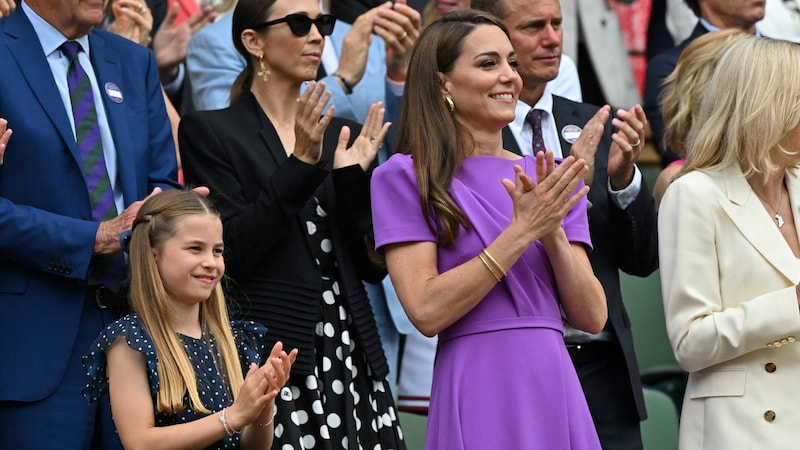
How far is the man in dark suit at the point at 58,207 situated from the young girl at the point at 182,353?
0.95 ft

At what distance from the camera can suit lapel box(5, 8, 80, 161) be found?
15.0ft

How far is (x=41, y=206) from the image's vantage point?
14.9ft

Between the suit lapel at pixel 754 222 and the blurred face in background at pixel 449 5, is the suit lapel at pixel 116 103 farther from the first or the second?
the suit lapel at pixel 754 222

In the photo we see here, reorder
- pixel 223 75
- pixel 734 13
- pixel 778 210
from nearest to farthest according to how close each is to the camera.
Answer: pixel 778 210 → pixel 223 75 → pixel 734 13

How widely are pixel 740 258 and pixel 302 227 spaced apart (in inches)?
57.5

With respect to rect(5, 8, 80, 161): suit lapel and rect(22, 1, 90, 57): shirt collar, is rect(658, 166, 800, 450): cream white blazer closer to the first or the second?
rect(5, 8, 80, 161): suit lapel

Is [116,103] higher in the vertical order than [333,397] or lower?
higher

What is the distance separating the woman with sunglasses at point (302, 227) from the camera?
4.59m

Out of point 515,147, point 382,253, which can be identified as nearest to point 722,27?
point 515,147

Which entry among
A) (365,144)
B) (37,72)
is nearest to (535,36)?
(365,144)

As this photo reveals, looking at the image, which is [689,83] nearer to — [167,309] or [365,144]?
[365,144]

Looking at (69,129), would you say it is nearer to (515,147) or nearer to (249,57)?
(249,57)

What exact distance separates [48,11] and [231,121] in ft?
2.34

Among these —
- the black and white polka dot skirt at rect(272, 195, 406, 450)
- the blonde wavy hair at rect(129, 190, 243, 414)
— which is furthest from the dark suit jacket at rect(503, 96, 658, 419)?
the blonde wavy hair at rect(129, 190, 243, 414)
